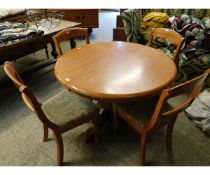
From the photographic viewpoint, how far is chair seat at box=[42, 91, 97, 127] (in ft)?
4.61

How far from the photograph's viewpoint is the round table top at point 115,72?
120 cm

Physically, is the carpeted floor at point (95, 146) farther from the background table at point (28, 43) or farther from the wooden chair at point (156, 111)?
the background table at point (28, 43)

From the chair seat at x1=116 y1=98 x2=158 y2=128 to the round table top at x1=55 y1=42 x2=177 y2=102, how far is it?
0.85 feet

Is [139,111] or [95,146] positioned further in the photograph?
[95,146]

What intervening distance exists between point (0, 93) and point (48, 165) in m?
1.21

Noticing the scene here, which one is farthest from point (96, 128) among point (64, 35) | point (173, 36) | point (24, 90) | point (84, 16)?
point (84, 16)

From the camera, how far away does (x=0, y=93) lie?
235 centimetres

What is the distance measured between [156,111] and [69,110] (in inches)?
24.1

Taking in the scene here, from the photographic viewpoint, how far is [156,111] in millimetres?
1193

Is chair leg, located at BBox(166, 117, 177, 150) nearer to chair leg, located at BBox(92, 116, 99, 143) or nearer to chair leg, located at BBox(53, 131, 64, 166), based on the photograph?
chair leg, located at BBox(92, 116, 99, 143)

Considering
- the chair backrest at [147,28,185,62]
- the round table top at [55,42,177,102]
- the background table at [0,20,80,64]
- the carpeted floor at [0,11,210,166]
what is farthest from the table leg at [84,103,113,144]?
the background table at [0,20,80,64]

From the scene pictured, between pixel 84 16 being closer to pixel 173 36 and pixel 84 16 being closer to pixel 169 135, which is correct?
pixel 173 36
